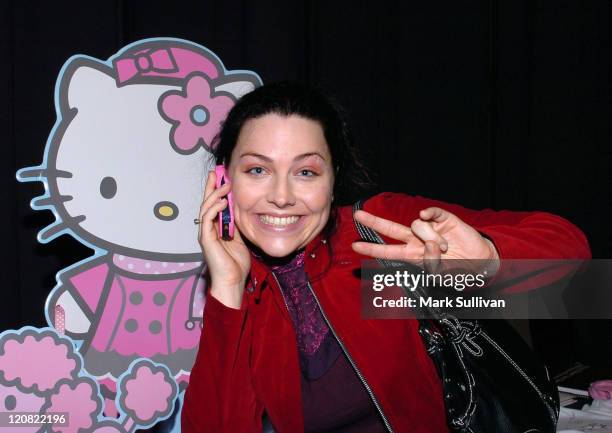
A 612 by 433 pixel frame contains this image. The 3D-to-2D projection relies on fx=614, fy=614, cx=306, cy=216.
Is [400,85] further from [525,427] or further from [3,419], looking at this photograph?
[3,419]

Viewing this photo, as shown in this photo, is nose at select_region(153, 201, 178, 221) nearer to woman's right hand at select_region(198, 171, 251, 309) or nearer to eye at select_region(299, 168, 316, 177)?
woman's right hand at select_region(198, 171, 251, 309)

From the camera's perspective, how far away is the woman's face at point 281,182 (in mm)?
1305

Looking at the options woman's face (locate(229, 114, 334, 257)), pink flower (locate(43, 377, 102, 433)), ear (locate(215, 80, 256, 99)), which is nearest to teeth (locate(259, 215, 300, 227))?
woman's face (locate(229, 114, 334, 257))

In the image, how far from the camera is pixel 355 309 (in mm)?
1368

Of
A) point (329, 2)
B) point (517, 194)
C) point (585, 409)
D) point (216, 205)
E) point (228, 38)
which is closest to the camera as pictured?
point (216, 205)

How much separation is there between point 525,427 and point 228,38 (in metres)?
1.53

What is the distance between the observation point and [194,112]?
1739mm

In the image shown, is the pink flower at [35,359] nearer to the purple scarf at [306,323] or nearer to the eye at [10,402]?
the eye at [10,402]

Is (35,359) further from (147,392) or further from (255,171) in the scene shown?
(255,171)

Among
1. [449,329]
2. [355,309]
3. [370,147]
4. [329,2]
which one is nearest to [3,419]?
[355,309]

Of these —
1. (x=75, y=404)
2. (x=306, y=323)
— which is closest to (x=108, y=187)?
(x=75, y=404)

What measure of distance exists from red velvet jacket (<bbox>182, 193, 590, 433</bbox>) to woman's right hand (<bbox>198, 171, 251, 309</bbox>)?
0.03 metres

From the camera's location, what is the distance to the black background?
2123 millimetres

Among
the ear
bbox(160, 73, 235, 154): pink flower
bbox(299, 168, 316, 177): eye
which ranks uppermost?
the ear
